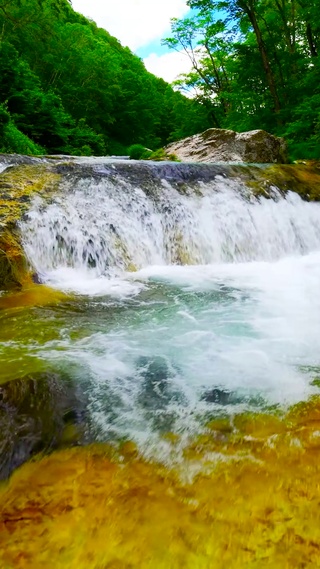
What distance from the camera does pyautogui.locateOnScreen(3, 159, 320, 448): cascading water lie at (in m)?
2.32

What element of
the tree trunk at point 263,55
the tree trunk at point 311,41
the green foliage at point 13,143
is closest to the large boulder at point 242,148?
the tree trunk at point 263,55

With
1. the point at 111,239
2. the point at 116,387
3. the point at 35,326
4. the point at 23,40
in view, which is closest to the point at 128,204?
the point at 111,239

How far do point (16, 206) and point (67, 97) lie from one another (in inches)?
854

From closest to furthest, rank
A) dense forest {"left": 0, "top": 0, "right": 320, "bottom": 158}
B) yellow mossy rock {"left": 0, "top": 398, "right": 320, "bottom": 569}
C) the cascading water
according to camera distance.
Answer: yellow mossy rock {"left": 0, "top": 398, "right": 320, "bottom": 569} → the cascading water → dense forest {"left": 0, "top": 0, "right": 320, "bottom": 158}

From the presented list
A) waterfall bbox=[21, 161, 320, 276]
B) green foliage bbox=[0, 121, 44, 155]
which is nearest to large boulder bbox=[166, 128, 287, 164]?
waterfall bbox=[21, 161, 320, 276]

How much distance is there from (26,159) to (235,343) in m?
6.53

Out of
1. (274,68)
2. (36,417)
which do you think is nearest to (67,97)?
(274,68)

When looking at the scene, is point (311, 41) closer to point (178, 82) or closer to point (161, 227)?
point (178, 82)

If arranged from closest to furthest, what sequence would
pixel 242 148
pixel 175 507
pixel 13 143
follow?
pixel 175 507 < pixel 242 148 < pixel 13 143

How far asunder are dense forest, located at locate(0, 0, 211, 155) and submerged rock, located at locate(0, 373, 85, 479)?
10.9 m

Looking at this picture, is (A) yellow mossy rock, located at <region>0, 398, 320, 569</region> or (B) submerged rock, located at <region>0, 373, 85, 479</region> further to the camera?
(B) submerged rock, located at <region>0, 373, 85, 479</region>

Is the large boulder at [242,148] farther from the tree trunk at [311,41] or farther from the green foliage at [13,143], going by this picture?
the tree trunk at [311,41]

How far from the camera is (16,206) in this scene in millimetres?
5570

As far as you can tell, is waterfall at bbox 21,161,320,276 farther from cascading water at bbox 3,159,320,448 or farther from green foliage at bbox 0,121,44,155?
green foliage at bbox 0,121,44,155
